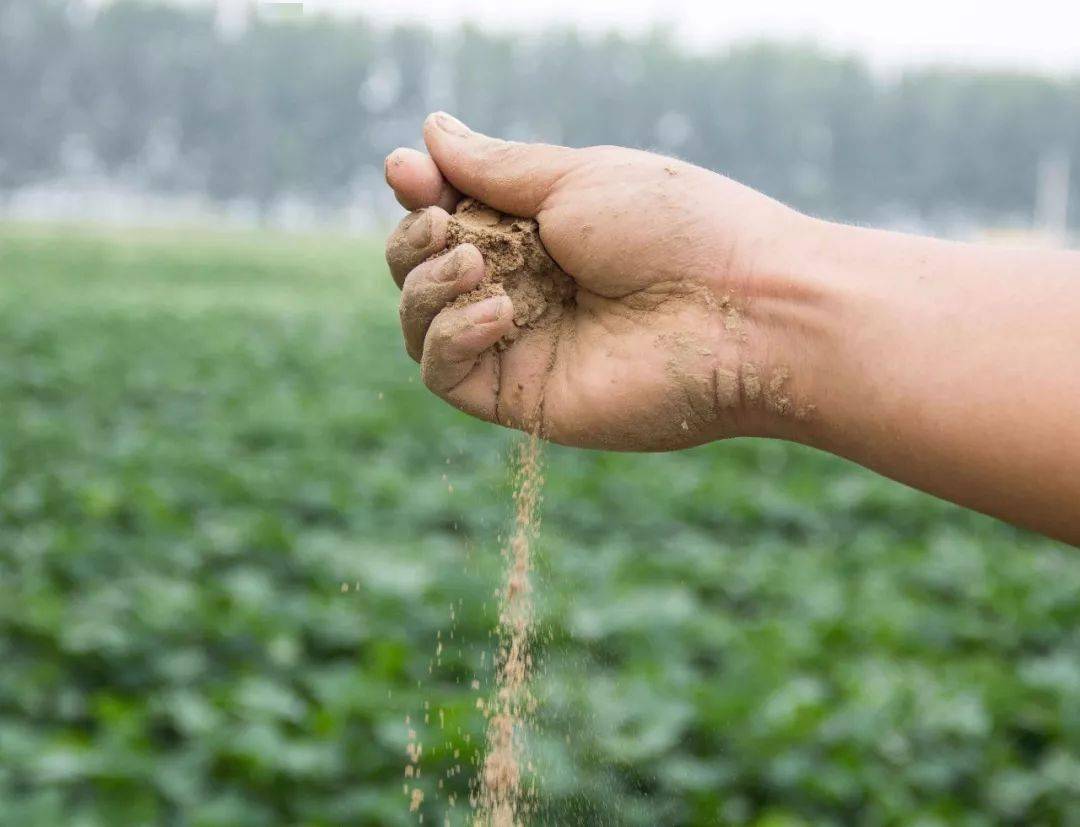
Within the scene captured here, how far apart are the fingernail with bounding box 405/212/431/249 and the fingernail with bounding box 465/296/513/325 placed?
0.12 m

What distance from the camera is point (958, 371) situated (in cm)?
138

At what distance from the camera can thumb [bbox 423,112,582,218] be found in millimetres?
1678

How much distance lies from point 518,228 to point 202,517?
2817 millimetres

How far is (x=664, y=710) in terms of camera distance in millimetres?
2676

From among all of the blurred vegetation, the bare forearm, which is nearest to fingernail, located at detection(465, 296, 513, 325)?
the bare forearm

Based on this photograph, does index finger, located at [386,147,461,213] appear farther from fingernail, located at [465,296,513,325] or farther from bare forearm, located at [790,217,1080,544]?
bare forearm, located at [790,217,1080,544]

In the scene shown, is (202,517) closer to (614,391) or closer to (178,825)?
(178,825)

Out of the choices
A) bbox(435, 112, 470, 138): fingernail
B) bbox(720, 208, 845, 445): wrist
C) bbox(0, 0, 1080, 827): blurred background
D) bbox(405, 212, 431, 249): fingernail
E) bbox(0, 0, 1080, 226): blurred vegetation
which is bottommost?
bbox(0, 0, 1080, 226): blurred vegetation

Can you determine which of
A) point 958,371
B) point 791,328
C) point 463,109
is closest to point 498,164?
A: point 791,328

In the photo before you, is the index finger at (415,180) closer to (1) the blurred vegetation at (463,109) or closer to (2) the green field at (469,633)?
(2) the green field at (469,633)

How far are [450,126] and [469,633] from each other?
1.80m

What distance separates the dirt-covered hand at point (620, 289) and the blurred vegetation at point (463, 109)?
38060 mm

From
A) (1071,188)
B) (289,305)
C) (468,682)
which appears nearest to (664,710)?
(468,682)

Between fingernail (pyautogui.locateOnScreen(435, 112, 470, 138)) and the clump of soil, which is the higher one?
fingernail (pyautogui.locateOnScreen(435, 112, 470, 138))
